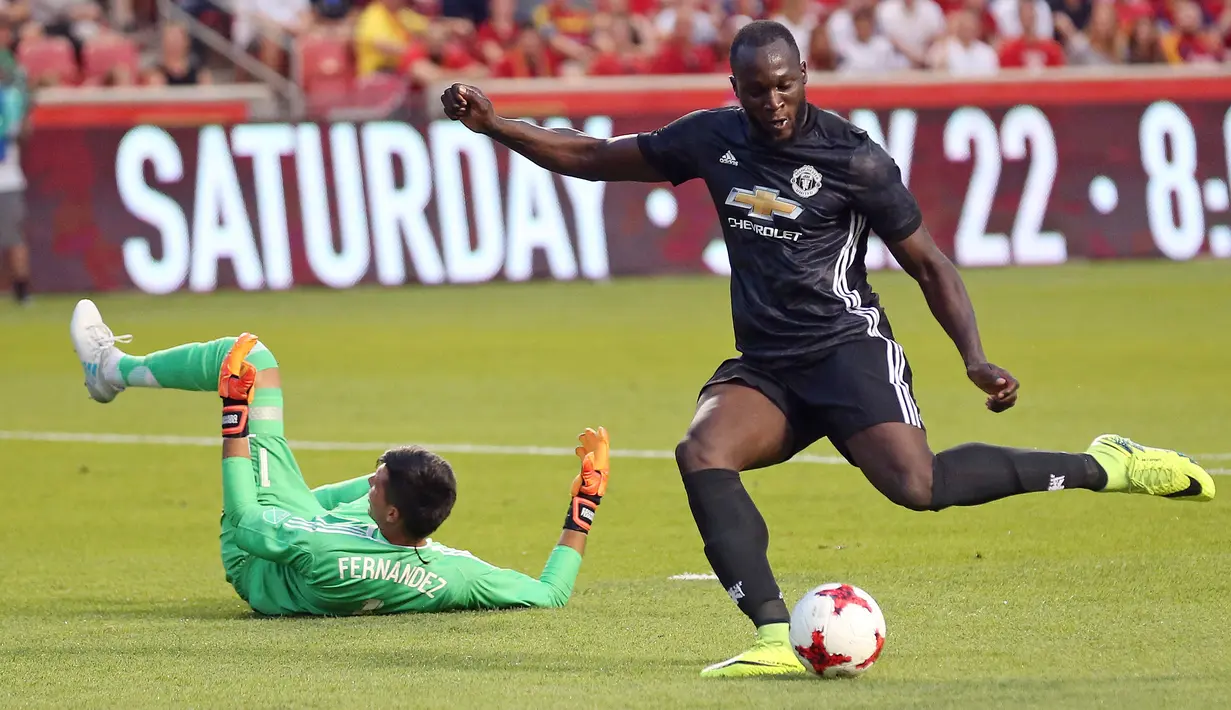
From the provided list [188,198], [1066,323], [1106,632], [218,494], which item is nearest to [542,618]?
[1106,632]

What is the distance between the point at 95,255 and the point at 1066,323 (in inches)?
382

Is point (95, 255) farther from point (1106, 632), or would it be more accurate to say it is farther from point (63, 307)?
point (1106, 632)

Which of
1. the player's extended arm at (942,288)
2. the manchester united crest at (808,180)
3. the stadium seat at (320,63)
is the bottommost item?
the player's extended arm at (942,288)

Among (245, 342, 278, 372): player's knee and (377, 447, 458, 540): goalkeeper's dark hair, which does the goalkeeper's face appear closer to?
(377, 447, 458, 540): goalkeeper's dark hair

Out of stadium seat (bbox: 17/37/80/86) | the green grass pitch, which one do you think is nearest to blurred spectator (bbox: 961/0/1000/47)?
the green grass pitch

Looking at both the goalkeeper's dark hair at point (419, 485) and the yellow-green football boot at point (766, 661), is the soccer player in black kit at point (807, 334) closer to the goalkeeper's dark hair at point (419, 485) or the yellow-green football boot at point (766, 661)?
the yellow-green football boot at point (766, 661)

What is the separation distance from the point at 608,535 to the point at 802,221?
314 centimetres

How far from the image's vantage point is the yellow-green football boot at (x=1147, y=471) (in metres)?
6.49

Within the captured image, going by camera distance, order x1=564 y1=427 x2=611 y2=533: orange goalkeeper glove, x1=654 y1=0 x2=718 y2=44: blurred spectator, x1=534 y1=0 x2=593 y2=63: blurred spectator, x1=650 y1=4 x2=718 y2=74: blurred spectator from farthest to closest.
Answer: x1=654 y1=0 x2=718 y2=44: blurred spectator → x1=534 y1=0 x2=593 y2=63: blurred spectator → x1=650 y1=4 x2=718 y2=74: blurred spectator → x1=564 y1=427 x2=611 y2=533: orange goalkeeper glove

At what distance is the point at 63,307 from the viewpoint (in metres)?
19.6

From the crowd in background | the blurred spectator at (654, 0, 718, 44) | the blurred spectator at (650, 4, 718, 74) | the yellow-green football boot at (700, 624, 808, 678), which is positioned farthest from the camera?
the blurred spectator at (654, 0, 718, 44)

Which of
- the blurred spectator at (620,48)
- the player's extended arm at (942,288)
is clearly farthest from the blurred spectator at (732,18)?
the player's extended arm at (942,288)

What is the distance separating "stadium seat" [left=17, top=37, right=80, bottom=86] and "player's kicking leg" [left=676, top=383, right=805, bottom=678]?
1695 centimetres

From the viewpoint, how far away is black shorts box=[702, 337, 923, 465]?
6.23 meters
